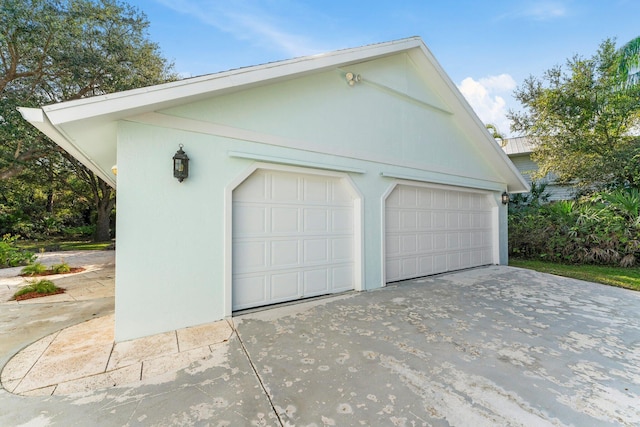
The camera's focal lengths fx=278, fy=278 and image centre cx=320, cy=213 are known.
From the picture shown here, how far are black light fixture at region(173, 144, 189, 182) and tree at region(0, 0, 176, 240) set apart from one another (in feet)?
28.9

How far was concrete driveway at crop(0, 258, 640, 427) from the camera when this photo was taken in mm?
2084

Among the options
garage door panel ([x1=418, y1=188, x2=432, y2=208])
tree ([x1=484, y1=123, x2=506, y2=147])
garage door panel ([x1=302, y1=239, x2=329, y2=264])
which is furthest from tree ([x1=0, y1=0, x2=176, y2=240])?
tree ([x1=484, y1=123, x2=506, y2=147])

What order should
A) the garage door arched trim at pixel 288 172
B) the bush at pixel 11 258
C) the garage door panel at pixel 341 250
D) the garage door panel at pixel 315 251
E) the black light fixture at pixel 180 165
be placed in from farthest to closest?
the bush at pixel 11 258 < the garage door panel at pixel 341 250 < the garage door panel at pixel 315 251 < the garage door arched trim at pixel 288 172 < the black light fixture at pixel 180 165

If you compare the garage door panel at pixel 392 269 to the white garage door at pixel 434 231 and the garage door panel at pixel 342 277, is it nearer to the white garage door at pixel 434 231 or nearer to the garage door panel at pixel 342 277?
the white garage door at pixel 434 231

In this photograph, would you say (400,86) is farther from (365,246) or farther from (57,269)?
(57,269)

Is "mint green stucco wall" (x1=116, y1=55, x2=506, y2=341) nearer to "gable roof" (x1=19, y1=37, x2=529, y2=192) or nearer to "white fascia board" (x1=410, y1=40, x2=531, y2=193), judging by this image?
"gable roof" (x1=19, y1=37, x2=529, y2=192)

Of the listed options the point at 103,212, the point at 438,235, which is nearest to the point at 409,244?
the point at 438,235

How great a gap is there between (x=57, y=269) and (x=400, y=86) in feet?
33.5

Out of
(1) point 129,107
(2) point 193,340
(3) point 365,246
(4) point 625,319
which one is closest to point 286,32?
(1) point 129,107

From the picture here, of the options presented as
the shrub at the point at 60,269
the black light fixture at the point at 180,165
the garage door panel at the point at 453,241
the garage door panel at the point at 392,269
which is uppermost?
the black light fixture at the point at 180,165

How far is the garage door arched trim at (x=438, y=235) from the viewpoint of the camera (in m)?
6.15

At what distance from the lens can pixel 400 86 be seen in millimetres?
6258

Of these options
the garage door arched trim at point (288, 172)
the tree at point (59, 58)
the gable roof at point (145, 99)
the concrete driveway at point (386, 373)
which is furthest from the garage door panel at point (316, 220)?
the tree at point (59, 58)

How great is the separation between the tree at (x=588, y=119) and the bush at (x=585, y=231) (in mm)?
1060
